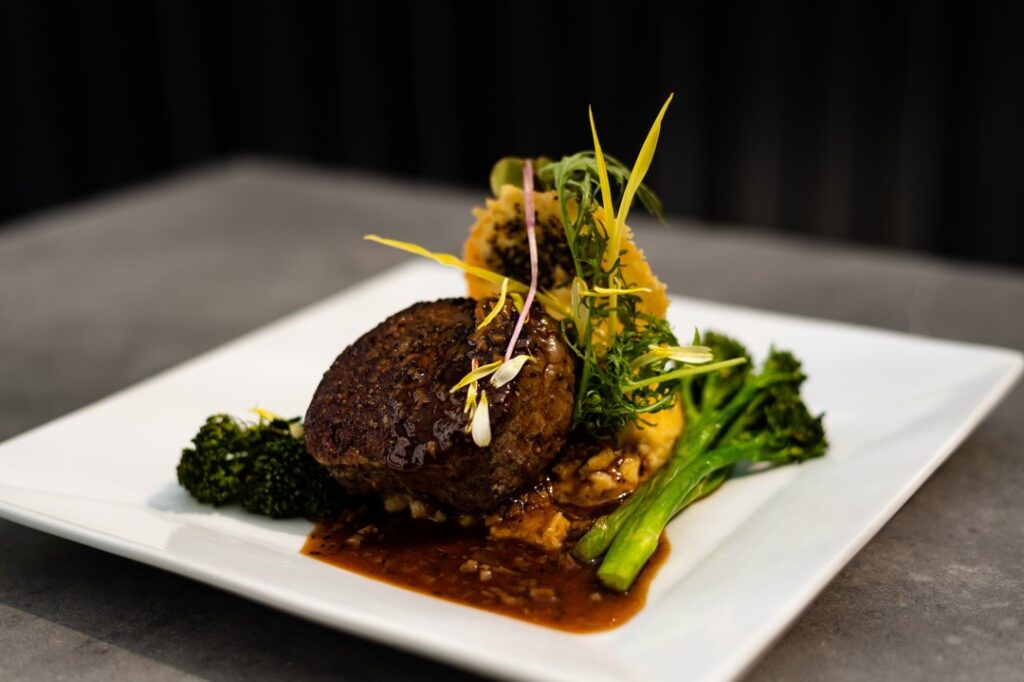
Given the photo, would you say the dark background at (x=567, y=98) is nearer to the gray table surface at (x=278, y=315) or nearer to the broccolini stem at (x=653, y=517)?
the gray table surface at (x=278, y=315)

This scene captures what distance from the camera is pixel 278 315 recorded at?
4770 millimetres

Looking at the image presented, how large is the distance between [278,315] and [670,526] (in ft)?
8.02

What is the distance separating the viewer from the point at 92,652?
2439mm

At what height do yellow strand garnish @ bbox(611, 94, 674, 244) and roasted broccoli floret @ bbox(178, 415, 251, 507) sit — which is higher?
yellow strand garnish @ bbox(611, 94, 674, 244)

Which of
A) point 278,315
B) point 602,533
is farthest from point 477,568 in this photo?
point 278,315

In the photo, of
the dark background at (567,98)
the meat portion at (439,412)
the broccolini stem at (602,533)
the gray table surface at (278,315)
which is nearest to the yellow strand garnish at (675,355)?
the meat portion at (439,412)

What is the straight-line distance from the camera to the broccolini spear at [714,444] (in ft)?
8.38

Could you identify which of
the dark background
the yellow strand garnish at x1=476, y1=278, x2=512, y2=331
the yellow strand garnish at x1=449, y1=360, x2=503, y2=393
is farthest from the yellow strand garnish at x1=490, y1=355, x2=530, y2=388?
the dark background

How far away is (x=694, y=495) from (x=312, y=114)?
234 inches

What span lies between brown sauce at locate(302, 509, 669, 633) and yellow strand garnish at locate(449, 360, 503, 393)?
0.37m

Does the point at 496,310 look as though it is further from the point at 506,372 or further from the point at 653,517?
the point at 653,517

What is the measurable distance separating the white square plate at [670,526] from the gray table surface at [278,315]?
15cm

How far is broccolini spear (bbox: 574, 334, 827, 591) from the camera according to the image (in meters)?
2.55

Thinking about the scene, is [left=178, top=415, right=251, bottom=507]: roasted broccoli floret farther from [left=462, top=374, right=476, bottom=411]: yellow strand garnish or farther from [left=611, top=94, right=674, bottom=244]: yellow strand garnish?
[left=611, top=94, right=674, bottom=244]: yellow strand garnish
